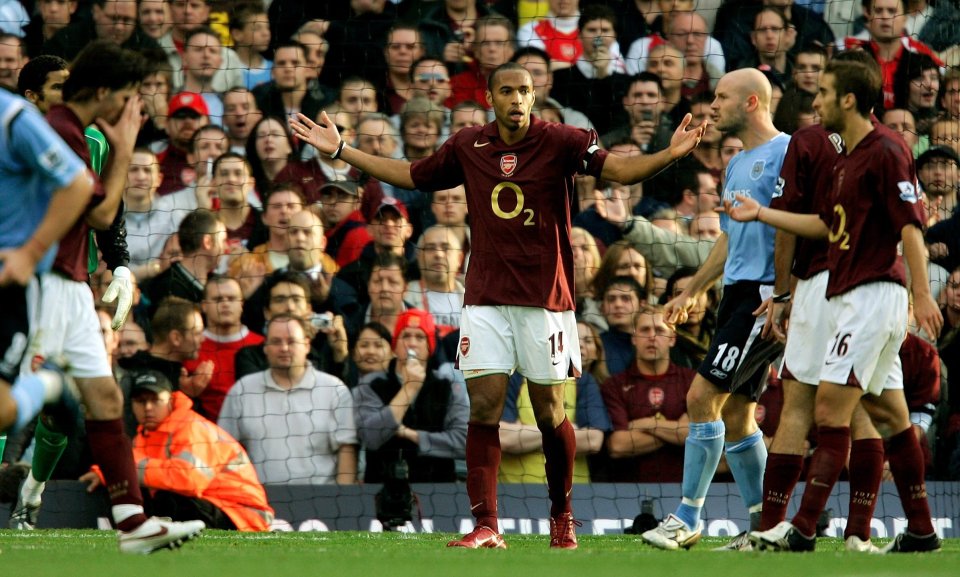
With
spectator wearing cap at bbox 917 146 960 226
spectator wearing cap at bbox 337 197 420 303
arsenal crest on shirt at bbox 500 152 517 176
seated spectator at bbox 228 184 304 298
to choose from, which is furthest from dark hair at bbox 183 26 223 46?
spectator wearing cap at bbox 917 146 960 226

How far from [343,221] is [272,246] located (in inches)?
23.5

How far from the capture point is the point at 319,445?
9633 mm

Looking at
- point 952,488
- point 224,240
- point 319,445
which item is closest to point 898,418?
point 952,488

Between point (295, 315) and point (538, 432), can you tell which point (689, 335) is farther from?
point (295, 315)

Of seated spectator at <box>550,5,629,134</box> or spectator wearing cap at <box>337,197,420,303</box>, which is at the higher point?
seated spectator at <box>550,5,629,134</box>

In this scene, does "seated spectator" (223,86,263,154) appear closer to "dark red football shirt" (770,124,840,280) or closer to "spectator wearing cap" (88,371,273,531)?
"spectator wearing cap" (88,371,273,531)

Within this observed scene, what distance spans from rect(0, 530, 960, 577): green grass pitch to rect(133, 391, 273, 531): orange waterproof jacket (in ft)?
5.16

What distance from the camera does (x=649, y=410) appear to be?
963 cm

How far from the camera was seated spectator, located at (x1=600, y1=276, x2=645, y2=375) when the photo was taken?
9977 millimetres

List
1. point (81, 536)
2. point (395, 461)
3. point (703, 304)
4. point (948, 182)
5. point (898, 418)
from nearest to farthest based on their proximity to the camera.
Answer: point (898, 418) < point (81, 536) < point (395, 461) < point (703, 304) < point (948, 182)

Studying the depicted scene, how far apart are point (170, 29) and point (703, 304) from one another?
205 inches

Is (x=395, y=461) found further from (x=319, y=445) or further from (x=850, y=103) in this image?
(x=850, y=103)

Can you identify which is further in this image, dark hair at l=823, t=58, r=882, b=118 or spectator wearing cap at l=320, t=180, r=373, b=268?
spectator wearing cap at l=320, t=180, r=373, b=268

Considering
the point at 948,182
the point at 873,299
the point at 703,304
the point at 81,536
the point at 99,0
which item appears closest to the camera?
the point at 873,299
